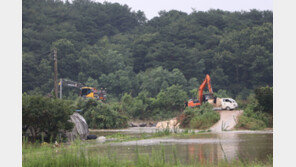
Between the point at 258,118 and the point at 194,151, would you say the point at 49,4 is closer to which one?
the point at 258,118

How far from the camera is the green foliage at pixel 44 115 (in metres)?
20.0

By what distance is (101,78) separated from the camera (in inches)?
3182

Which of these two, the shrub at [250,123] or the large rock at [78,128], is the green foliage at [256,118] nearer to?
the shrub at [250,123]

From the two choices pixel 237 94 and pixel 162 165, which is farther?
pixel 237 94

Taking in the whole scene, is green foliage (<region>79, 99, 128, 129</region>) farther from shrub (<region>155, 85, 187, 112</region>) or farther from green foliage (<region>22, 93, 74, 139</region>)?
green foliage (<region>22, 93, 74, 139</region>)

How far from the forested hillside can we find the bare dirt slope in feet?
138

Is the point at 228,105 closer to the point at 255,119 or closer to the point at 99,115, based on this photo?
the point at 255,119

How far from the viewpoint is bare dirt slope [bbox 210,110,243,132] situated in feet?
100

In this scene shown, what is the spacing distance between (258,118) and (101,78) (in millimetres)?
52841

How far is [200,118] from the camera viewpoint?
33.2 m

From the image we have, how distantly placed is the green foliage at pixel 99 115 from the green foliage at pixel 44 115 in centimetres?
1846

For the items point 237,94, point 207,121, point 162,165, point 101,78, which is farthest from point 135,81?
point 162,165

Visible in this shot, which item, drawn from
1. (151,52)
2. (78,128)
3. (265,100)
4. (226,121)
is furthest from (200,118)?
(151,52)

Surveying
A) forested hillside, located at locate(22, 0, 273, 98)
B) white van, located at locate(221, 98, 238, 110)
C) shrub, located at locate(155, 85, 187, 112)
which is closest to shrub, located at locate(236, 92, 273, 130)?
white van, located at locate(221, 98, 238, 110)
